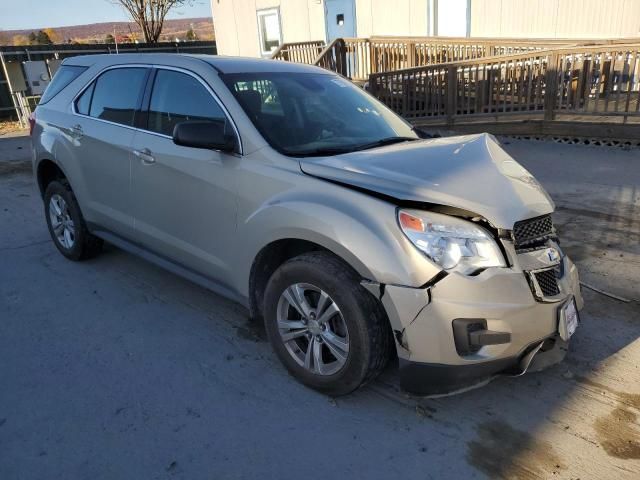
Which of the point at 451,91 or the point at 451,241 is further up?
the point at 451,241

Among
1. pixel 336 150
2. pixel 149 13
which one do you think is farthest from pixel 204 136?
pixel 149 13

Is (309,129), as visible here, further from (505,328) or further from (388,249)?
(505,328)

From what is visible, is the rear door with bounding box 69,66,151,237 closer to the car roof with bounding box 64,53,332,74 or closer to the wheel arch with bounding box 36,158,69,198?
the car roof with bounding box 64,53,332,74

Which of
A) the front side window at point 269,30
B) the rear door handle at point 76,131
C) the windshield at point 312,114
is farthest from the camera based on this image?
the front side window at point 269,30

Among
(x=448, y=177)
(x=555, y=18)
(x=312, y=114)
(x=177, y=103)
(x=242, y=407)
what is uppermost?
(x=555, y=18)

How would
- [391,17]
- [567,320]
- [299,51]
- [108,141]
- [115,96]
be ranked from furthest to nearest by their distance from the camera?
1. [299,51]
2. [391,17]
3. [115,96]
4. [108,141]
5. [567,320]

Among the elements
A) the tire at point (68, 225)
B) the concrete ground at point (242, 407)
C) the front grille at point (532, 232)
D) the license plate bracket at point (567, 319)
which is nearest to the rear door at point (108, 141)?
the tire at point (68, 225)

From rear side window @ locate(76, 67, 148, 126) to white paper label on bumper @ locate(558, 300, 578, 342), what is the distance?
3147 millimetres

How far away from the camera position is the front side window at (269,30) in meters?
17.9

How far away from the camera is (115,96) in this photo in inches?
164

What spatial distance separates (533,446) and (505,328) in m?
0.60

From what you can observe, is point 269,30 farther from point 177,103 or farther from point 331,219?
point 331,219

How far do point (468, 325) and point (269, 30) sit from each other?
58.5 feet

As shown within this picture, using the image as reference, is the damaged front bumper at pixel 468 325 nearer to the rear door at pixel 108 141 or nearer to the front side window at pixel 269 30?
the rear door at pixel 108 141
